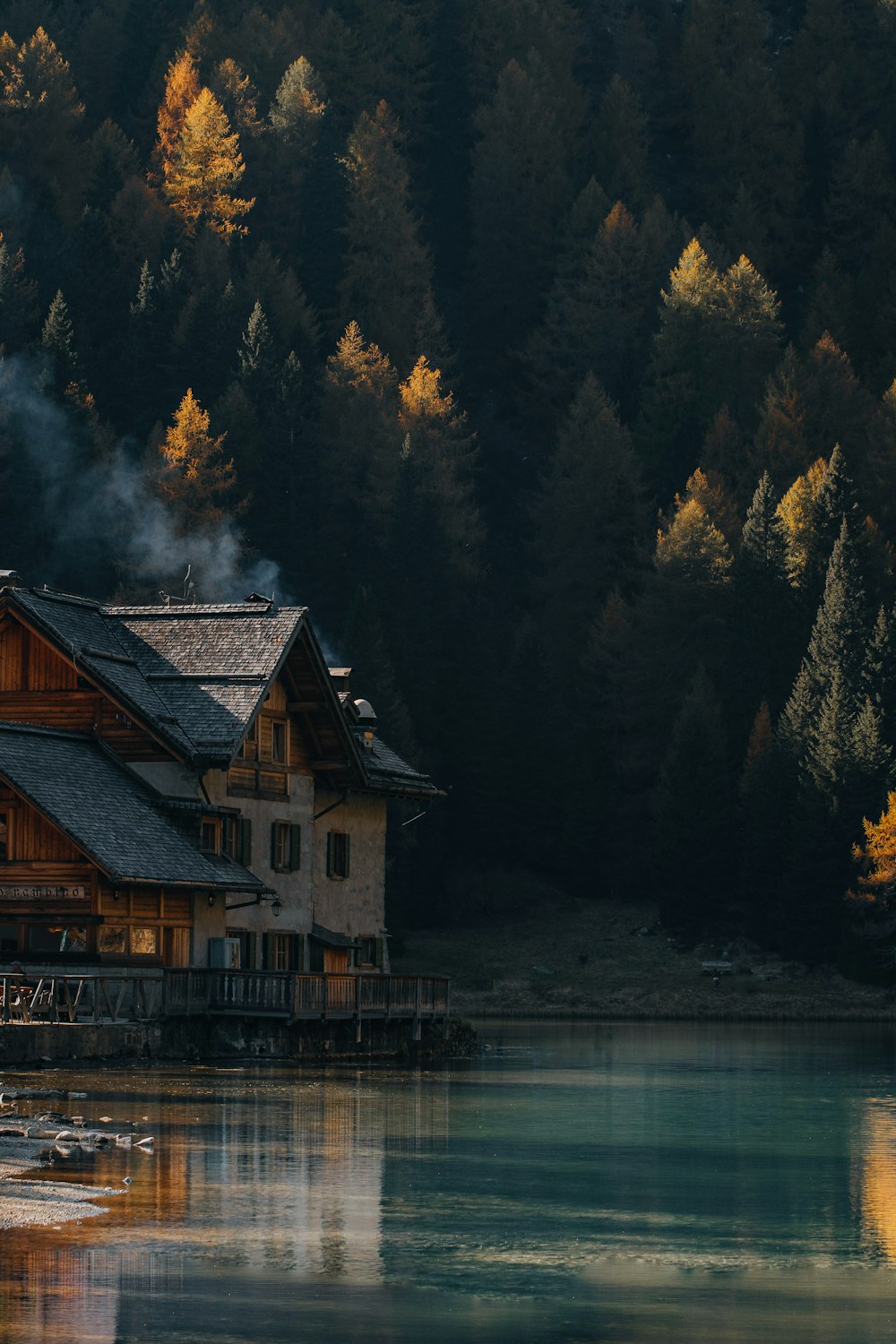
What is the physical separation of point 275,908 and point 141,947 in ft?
24.2

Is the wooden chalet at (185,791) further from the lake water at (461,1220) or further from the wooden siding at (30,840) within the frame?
the lake water at (461,1220)

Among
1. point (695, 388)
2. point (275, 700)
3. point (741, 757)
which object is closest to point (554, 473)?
point (695, 388)

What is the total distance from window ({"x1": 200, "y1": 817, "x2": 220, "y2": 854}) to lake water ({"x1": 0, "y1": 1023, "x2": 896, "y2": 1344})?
11780 mm

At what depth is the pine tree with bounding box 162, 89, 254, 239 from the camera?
625 feet

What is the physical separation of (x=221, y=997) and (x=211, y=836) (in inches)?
281

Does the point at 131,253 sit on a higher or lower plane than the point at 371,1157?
higher

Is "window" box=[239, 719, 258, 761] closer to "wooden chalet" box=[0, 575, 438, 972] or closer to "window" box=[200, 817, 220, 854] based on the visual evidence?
"wooden chalet" box=[0, 575, 438, 972]

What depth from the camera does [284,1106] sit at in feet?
146

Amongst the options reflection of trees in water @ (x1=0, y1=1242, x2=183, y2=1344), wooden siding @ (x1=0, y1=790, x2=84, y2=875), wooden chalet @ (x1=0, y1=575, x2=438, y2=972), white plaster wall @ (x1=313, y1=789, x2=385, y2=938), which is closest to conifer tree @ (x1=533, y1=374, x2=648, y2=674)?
white plaster wall @ (x1=313, y1=789, x2=385, y2=938)

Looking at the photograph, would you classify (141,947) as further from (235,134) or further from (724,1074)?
(235,134)

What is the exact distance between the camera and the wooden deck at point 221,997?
53156 mm

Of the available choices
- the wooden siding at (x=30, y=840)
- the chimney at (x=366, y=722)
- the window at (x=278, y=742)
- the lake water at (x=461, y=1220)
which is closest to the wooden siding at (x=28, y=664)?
the wooden siding at (x=30, y=840)

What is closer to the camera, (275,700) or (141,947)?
(141,947)

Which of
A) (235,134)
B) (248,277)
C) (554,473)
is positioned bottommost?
(554,473)
